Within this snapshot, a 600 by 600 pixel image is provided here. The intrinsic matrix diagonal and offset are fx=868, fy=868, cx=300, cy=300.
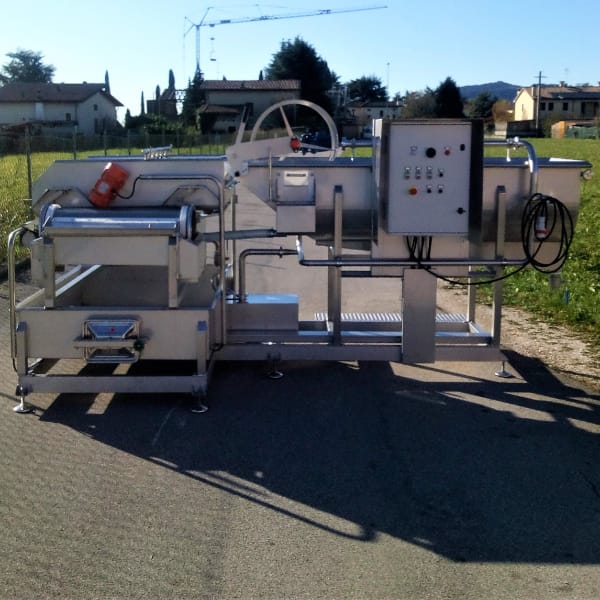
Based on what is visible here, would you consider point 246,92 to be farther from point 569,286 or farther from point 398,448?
point 398,448

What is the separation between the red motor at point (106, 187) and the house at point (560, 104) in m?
119

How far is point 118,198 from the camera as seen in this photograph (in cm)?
640

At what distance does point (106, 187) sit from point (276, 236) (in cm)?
131

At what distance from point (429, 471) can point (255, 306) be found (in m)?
2.59

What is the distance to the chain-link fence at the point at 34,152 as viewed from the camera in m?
15.5

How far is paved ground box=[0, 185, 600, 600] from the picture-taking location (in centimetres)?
367

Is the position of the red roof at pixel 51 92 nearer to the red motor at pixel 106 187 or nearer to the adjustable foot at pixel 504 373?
the red motor at pixel 106 187

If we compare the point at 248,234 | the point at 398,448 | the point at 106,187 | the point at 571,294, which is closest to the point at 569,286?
the point at 571,294

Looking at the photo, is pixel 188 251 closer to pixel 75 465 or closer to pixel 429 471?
pixel 75 465

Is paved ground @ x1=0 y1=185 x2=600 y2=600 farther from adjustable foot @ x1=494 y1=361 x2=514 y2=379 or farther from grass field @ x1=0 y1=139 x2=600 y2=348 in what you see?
grass field @ x1=0 y1=139 x2=600 y2=348

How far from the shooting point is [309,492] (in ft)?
15.0

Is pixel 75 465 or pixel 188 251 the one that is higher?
pixel 188 251

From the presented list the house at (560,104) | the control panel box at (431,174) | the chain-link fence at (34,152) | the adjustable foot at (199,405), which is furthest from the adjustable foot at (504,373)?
the house at (560,104)

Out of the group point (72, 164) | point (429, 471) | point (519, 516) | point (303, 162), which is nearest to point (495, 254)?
point (303, 162)
